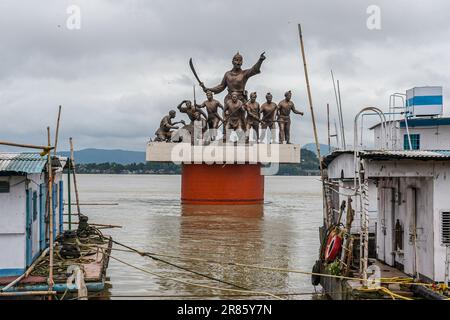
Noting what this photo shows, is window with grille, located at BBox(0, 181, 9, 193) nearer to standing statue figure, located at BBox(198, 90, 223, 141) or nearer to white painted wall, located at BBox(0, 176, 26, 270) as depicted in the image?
white painted wall, located at BBox(0, 176, 26, 270)

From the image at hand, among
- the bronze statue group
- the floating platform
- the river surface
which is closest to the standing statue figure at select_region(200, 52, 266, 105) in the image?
the bronze statue group

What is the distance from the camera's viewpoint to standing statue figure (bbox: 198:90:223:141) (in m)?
31.9

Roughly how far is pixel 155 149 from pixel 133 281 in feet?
63.2

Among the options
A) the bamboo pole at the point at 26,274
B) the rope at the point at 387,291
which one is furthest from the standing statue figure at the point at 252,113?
the rope at the point at 387,291

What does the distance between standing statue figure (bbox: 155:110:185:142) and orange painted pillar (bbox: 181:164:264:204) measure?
1.91 meters

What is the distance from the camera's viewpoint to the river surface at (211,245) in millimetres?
12406

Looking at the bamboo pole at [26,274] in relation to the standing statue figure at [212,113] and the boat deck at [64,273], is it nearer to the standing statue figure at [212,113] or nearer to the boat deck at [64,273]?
the boat deck at [64,273]

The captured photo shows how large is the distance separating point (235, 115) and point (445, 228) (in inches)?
887

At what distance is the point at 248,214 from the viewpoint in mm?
28766

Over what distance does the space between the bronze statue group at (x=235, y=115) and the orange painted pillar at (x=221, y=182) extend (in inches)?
59.1

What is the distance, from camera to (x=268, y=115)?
32.0 m
